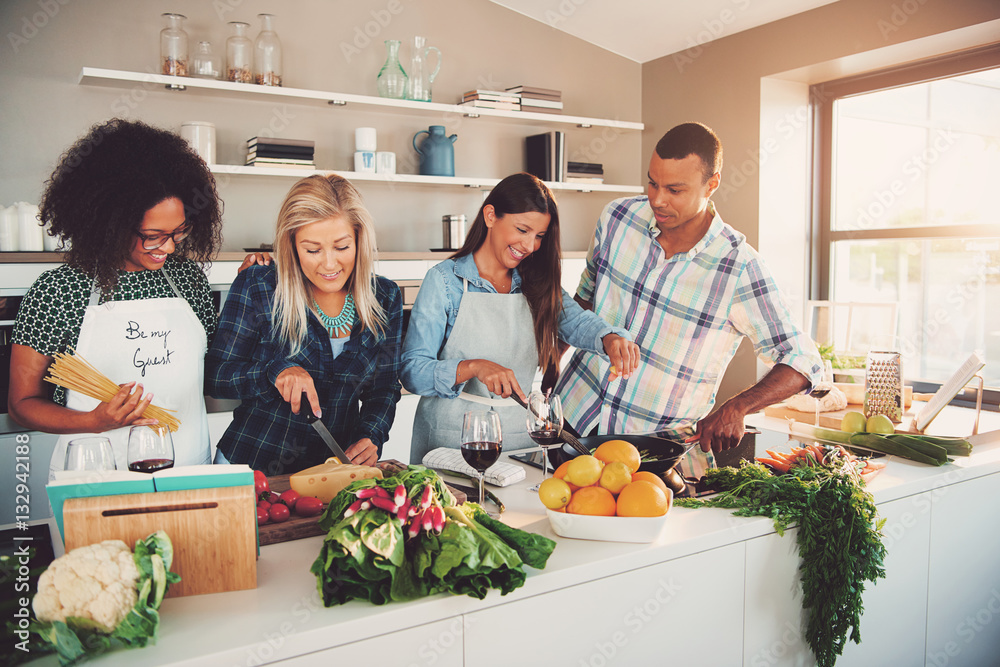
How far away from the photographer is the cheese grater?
90.4 inches

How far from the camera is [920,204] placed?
384 cm

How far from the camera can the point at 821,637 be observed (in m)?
1.51

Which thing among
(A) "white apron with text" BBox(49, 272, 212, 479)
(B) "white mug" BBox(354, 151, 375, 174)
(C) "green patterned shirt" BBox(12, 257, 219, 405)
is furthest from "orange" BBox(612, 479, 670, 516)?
(B) "white mug" BBox(354, 151, 375, 174)

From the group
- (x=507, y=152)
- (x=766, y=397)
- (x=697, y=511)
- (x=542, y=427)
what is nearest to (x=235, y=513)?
(x=542, y=427)

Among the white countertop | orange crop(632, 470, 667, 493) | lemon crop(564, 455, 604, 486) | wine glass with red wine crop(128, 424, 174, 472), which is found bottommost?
the white countertop

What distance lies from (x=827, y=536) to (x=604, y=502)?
50 cm

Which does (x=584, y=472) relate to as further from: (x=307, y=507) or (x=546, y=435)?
(x=307, y=507)

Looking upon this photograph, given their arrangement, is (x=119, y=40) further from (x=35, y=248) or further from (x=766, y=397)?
(x=766, y=397)

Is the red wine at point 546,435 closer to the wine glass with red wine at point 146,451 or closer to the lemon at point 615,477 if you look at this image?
the lemon at point 615,477

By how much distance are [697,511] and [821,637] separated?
1.20 ft

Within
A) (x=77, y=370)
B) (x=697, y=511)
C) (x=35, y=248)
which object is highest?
(x=35, y=248)

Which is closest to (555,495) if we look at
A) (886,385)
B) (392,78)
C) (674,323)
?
(674,323)

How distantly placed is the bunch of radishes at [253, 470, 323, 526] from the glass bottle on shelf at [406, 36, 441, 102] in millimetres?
3037

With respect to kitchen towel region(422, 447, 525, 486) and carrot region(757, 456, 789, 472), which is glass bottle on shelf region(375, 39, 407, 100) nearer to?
kitchen towel region(422, 447, 525, 486)
